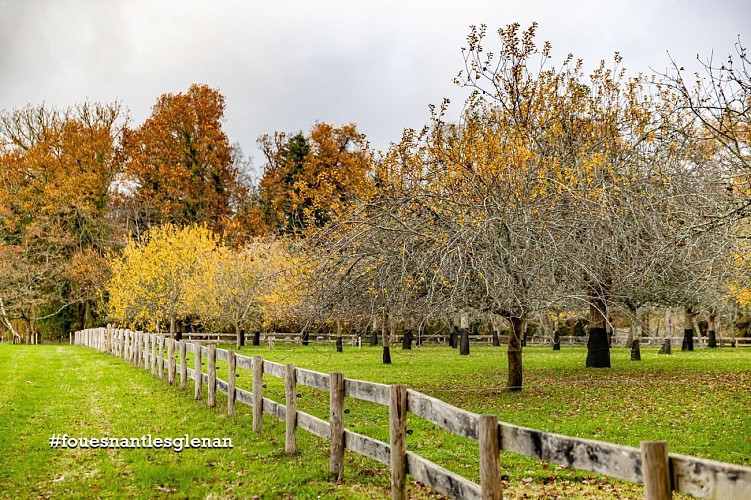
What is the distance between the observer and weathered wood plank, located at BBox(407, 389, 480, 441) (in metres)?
5.57

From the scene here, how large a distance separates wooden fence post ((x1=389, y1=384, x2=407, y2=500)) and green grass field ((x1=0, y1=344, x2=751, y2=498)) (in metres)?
0.85

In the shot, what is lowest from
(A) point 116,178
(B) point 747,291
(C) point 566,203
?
(B) point 747,291

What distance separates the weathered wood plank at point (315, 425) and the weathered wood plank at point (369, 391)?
581mm

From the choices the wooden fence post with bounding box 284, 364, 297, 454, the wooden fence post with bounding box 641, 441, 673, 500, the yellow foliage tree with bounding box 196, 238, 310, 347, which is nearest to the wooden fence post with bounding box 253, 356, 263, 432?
the wooden fence post with bounding box 284, 364, 297, 454

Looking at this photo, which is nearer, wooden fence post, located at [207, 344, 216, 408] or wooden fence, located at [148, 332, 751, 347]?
wooden fence post, located at [207, 344, 216, 408]

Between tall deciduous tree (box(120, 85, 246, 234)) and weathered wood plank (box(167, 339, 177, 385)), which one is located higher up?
tall deciduous tree (box(120, 85, 246, 234))

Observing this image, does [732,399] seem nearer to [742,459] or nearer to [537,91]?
[742,459]

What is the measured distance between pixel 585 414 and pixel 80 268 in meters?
37.6

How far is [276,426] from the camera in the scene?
11242 mm

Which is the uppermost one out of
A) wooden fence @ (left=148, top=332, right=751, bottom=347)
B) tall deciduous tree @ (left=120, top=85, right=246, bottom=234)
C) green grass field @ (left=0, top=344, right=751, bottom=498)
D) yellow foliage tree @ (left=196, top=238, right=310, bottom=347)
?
tall deciduous tree @ (left=120, top=85, right=246, bottom=234)

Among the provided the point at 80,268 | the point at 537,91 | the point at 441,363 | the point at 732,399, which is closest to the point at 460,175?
the point at 537,91

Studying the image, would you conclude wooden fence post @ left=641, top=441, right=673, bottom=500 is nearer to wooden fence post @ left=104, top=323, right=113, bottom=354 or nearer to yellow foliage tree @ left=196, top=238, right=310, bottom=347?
wooden fence post @ left=104, top=323, right=113, bottom=354

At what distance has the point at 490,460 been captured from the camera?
515 cm

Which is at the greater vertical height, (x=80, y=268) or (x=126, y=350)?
(x=80, y=268)
